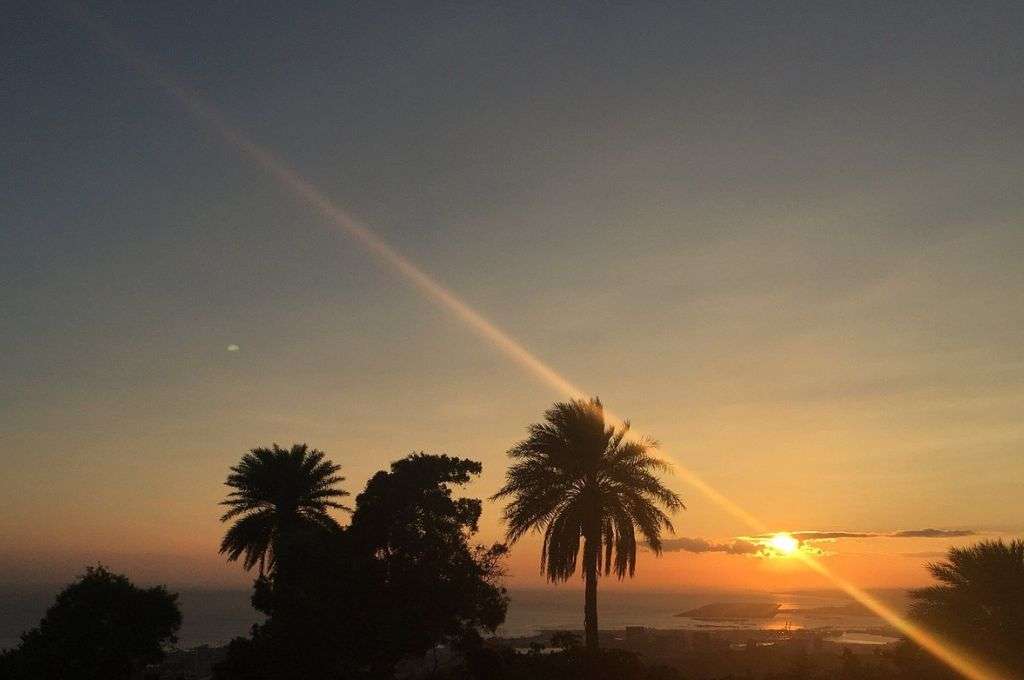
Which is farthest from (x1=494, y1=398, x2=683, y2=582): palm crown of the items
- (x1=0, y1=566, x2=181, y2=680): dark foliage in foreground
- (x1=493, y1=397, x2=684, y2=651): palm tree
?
(x1=0, y1=566, x2=181, y2=680): dark foliage in foreground

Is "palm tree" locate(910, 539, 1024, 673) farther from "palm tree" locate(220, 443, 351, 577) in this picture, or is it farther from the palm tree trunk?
"palm tree" locate(220, 443, 351, 577)

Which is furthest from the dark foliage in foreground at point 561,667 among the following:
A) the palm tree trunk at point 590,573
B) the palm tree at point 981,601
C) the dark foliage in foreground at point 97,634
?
the dark foliage in foreground at point 97,634

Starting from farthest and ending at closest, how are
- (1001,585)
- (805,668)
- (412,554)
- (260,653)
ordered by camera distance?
(412,554) < (260,653) < (805,668) < (1001,585)

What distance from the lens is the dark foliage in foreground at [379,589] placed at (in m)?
27.2

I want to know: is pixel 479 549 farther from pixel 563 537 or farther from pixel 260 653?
pixel 260 653

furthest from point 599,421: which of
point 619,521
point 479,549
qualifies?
point 479,549

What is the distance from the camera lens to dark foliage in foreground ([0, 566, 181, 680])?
28625 mm

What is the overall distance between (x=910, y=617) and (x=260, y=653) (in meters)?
21.3

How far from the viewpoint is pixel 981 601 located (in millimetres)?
21812

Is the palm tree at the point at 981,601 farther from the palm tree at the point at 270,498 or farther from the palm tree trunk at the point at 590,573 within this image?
the palm tree at the point at 270,498

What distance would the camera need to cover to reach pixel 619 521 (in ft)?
95.2

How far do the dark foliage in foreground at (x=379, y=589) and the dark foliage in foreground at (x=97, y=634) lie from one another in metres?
5.16

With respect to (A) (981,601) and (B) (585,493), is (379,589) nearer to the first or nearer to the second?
(B) (585,493)

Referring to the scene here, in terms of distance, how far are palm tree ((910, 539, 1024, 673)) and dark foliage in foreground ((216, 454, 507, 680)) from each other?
49.8 ft
